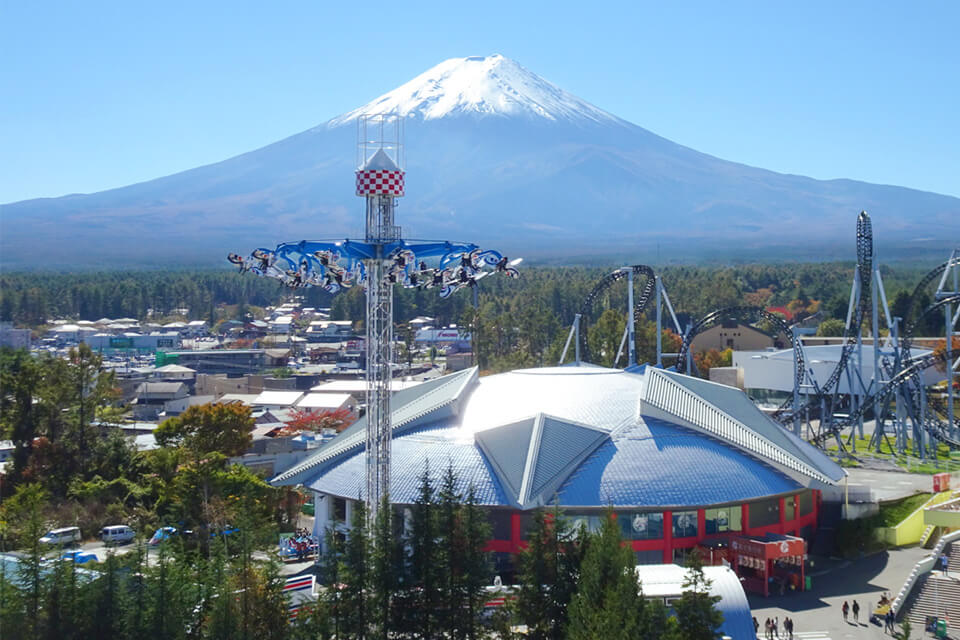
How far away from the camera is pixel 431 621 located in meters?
24.1

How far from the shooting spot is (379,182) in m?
28.7

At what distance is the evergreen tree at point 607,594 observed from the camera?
20.9m

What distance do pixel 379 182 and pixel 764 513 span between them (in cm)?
1846

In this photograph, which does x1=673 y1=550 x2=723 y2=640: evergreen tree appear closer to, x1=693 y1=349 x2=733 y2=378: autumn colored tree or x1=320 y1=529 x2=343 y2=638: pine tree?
x1=320 y1=529 x2=343 y2=638: pine tree

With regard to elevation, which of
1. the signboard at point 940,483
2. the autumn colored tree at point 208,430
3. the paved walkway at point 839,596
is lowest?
the paved walkway at point 839,596

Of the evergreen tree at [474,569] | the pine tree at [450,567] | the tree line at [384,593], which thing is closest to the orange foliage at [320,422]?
the tree line at [384,593]

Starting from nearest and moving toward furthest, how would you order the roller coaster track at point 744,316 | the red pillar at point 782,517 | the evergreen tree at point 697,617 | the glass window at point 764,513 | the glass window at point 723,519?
1. the evergreen tree at point 697,617
2. the glass window at point 723,519
3. the glass window at point 764,513
4. the red pillar at point 782,517
5. the roller coaster track at point 744,316

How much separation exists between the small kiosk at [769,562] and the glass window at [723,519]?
2.97 feet

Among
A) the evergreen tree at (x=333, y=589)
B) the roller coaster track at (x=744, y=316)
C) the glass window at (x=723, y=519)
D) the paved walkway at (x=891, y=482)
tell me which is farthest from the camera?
the roller coaster track at (x=744, y=316)

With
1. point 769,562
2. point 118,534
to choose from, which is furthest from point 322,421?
point 769,562

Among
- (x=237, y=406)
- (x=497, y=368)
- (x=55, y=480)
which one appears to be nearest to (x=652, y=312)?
(x=497, y=368)

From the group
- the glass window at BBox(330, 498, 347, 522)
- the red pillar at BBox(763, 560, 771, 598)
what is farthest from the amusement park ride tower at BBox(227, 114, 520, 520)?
the red pillar at BBox(763, 560, 771, 598)

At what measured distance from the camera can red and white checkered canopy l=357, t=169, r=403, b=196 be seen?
1131 inches

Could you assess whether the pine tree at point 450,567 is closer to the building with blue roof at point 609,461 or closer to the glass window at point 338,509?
the building with blue roof at point 609,461
